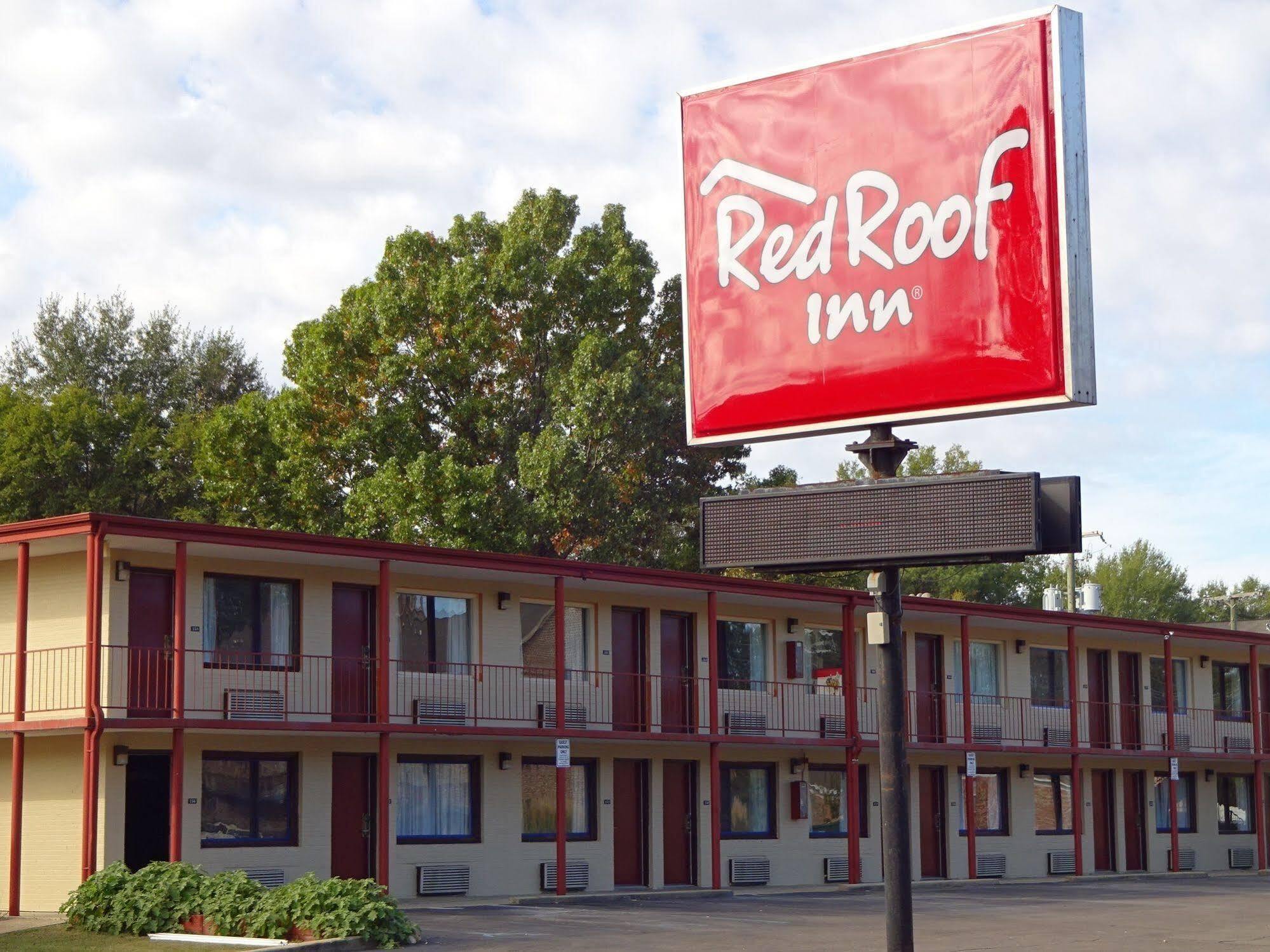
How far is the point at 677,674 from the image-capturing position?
31.1 m

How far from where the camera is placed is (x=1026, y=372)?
1159cm

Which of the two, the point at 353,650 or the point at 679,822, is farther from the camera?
the point at 679,822

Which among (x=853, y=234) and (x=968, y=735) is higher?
(x=853, y=234)

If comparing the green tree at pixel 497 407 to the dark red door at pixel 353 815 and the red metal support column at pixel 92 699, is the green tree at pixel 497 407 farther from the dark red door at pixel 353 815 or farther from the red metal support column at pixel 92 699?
the red metal support column at pixel 92 699

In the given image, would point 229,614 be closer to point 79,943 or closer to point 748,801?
point 79,943

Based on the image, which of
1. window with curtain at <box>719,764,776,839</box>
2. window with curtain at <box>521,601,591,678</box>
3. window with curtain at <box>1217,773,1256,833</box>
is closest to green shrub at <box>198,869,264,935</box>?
window with curtain at <box>521,601,591,678</box>

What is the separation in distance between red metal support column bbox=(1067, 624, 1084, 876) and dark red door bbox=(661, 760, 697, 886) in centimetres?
922

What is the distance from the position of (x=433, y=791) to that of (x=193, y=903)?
7.66 m

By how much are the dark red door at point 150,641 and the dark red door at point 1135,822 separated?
23795mm

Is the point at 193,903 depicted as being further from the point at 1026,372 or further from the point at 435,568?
the point at 1026,372

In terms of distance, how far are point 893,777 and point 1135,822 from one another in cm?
3071

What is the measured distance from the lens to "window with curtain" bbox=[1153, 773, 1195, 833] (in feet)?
133

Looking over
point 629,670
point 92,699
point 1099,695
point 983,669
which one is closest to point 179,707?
Answer: point 92,699

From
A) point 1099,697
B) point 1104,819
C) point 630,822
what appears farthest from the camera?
point 1099,697
